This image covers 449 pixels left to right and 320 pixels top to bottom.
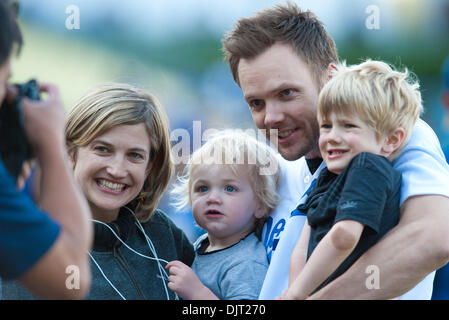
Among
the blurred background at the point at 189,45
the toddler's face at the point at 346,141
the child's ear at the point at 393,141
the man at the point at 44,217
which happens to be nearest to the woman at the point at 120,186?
the man at the point at 44,217

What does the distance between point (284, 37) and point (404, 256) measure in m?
0.97

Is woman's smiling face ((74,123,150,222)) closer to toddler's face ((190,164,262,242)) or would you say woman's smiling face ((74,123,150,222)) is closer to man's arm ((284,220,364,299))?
toddler's face ((190,164,262,242))

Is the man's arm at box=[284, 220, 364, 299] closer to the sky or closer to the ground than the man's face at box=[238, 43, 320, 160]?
closer to the ground

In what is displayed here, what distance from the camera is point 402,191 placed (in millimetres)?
1401

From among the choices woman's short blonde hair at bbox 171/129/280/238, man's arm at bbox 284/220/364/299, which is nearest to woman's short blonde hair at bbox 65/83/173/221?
woman's short blonde hair at bbox 171/129/280/238

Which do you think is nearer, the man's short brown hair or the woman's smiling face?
the woman's smiling face

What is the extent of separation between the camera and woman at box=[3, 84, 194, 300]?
5.36ft

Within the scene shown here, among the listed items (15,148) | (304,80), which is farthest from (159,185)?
(15,148)

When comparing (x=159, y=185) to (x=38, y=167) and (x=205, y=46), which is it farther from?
(x=205, y=46)

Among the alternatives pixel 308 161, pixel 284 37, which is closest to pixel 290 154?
pixel 308 161

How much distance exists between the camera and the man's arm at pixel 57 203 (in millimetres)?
960

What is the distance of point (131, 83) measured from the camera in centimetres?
196

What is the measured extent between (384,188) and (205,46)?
6127 millimetres

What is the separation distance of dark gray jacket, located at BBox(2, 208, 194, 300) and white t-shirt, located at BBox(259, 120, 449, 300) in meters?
0.35
